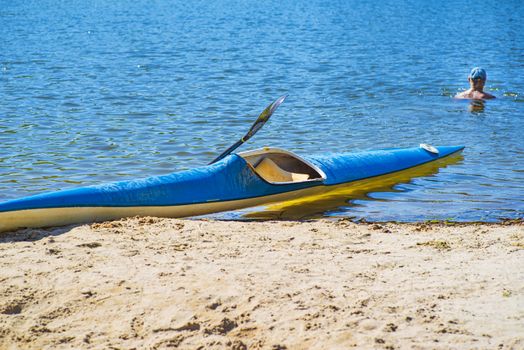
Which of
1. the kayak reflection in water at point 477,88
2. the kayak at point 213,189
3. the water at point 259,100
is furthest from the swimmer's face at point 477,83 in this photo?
the kayak at point 213,189

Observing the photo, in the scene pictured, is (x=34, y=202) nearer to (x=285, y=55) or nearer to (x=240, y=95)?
(x=240, y=95)

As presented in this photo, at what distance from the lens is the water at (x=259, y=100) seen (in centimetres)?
731

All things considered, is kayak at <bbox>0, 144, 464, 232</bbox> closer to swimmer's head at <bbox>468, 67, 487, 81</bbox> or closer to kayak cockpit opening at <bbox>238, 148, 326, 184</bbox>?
kayak cockpit opening at <bbox>238, 148, 326, 184</bbox>

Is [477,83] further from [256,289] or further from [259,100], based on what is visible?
[256,289]

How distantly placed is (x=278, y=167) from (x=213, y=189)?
36.4 inches

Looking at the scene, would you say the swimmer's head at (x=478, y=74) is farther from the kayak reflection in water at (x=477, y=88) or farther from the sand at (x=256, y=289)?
the sand at (x=256, y=289)

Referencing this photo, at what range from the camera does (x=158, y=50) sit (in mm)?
17172

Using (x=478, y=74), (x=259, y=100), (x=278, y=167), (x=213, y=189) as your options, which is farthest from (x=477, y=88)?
(x=213, y=189)

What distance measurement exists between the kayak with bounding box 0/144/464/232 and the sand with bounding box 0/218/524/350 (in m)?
0.17

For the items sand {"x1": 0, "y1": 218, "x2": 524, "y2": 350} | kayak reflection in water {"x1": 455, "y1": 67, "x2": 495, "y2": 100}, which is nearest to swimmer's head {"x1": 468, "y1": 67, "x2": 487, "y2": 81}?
kayak reflection in water {"x1": 455, "y1": 67, "x2": 495, "y2": 100}

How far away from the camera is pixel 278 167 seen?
669cm

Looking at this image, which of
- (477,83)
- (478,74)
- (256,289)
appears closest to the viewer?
(256,289)

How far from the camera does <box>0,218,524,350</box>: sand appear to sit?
3.53 m

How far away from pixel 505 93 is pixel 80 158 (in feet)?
22.8
